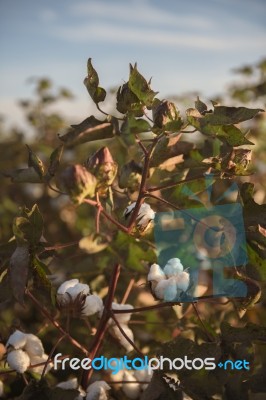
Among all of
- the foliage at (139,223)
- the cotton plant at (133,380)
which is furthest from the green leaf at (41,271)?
the cotton plant at (133,380)

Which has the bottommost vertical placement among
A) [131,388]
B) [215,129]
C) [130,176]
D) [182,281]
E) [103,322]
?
[131,388]

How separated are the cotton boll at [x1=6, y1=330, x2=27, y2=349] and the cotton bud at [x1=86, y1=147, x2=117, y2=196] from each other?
1.01 ft

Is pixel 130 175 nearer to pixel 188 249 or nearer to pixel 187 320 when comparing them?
pixel 188 249

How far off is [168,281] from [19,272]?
0.21m

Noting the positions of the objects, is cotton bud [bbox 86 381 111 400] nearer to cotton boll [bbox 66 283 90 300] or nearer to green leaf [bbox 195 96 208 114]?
cotton boll [bbox 66 283 90 300]

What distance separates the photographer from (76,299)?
2.68 feet

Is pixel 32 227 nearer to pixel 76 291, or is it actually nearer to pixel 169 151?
pixel 76 291

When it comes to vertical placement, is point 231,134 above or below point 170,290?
above

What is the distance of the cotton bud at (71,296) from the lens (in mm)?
814

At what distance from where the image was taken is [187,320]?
1047mm

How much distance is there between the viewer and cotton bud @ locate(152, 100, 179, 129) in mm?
710

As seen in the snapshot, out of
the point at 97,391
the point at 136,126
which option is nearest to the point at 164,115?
the point at 136,126

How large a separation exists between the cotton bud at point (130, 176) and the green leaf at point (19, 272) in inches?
7.6

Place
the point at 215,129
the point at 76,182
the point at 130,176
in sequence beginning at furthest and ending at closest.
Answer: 1. the point at 130,176
2. the point at 215,129
3. the point at 76,182
